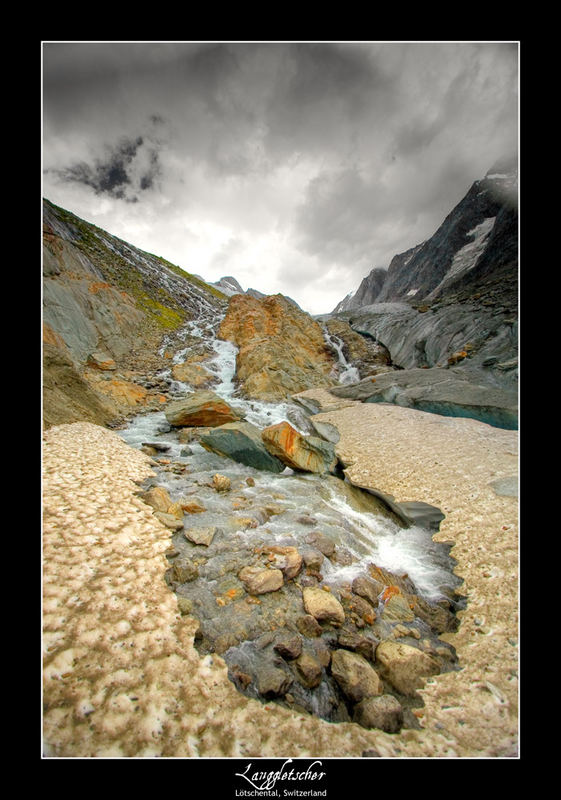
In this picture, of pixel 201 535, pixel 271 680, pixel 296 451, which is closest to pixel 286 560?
pixel 201 535

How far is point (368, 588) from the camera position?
5.36 meters

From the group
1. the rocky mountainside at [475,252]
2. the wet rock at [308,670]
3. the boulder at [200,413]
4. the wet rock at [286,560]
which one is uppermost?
the rocky mountainside at [475,252]

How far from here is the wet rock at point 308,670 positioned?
3.56m

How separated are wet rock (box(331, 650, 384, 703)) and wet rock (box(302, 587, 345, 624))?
54cm

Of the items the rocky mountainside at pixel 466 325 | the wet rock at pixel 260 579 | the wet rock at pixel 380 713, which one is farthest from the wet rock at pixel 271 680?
the rocky mountainside at pixel 466 325

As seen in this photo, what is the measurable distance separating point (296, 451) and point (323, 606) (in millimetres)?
7455

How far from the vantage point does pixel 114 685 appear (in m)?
2.93

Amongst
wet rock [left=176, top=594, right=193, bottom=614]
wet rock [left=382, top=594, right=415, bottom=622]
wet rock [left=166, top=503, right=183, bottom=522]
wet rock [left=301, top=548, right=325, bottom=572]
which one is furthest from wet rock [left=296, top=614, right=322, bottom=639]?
wet rock [left=166, top=503, right=183, bottom=522]

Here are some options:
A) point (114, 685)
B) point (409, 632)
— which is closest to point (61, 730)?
point (114, 685)

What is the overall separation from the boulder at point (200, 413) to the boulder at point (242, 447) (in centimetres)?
374

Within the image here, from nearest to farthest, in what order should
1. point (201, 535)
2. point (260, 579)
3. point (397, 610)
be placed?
point (260, 579)
point (397, 610)
point (201, 535)

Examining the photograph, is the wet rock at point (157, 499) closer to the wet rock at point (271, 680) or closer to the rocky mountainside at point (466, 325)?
the wet rock at point (271, 680)

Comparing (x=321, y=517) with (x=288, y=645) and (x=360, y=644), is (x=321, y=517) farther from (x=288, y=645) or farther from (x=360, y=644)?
(x=288, y=645)
